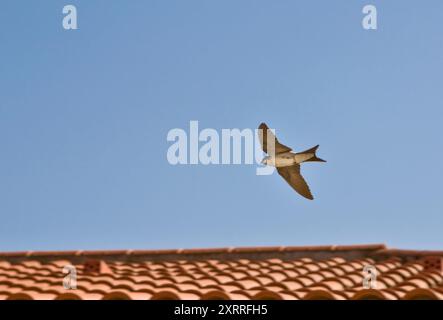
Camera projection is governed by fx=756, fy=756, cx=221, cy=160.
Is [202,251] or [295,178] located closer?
[295,178]

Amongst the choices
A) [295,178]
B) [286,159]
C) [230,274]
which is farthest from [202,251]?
[286,159]

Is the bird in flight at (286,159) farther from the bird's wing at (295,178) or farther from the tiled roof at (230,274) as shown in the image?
the tiled roof at (230,274)

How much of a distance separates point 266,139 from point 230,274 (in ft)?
11.4

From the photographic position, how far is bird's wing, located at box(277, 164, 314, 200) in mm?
5969

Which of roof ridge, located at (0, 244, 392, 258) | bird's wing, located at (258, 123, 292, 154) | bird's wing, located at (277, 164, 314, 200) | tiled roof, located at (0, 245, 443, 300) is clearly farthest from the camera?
roof ridge, located at (0, 244, 392, 258)

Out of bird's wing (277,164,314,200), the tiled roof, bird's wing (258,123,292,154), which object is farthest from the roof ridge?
bird's wing (258,123,292,154)

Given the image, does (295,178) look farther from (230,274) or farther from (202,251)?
(202,251)

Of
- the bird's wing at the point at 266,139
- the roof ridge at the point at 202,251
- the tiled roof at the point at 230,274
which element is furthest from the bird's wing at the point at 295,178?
the roof ridge at the point at 202,251

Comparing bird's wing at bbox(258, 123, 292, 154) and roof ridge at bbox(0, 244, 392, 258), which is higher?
bird's wing at bbox(258, 123, 292, 154)

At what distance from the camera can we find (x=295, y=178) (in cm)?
604

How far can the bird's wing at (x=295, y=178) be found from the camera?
5969 millimetres

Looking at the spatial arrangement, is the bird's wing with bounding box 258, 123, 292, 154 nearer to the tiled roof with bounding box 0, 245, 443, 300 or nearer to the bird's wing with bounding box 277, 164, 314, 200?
the bird's wing with bounding box 277, 164, 314, 200
